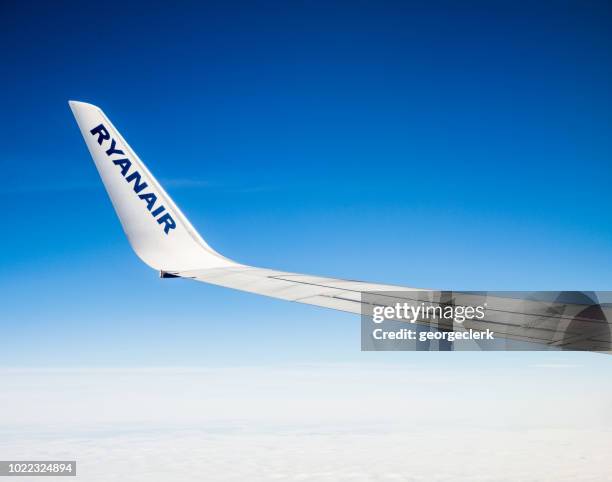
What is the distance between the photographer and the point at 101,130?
1062cm

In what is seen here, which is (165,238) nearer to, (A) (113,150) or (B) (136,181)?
(B) (136,181)

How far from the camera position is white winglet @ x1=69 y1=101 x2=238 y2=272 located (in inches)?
417

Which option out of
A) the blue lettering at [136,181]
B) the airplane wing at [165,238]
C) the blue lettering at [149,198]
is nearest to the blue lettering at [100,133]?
the airplane wing at [165,238]

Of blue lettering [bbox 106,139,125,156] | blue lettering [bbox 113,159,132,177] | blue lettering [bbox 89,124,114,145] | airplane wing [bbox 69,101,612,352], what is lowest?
airplane wing [bbox 69,101,612,352]

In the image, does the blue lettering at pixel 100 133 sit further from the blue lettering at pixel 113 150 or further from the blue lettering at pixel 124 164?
the blue lettering at pixel 124 164

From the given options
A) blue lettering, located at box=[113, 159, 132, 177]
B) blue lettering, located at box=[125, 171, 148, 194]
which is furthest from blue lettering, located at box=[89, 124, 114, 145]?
blue lettering, located at box=[125, 171, 148, 194]

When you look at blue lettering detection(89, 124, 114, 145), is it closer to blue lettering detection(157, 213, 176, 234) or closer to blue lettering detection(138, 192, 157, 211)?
blue lettering detection(138, 192, 157, 211)

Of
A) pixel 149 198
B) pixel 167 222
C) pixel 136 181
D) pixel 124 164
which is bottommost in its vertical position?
pixel 167 222

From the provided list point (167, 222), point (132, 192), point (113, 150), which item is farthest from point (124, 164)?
point (167, 222)

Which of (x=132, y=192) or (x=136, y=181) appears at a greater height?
(x=136, y=181)

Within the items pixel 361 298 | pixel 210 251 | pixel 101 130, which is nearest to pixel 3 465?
pixel 210 251

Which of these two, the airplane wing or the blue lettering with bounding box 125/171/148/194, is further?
the blue lettering with bounding box 125/171/148/194

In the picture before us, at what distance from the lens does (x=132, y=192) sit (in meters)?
10.6

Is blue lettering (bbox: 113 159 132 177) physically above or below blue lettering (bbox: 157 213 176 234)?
above
